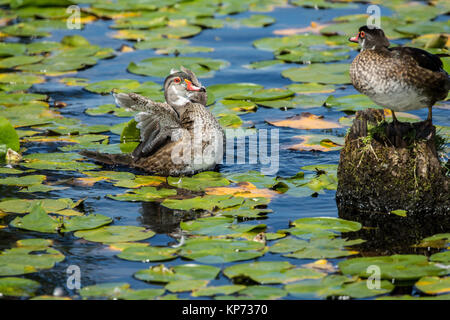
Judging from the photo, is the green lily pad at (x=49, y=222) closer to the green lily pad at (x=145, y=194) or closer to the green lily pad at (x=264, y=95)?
the green lily pad at (x=145, y=194)

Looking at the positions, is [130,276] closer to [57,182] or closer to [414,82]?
[57,182]

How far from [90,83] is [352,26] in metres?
5.17

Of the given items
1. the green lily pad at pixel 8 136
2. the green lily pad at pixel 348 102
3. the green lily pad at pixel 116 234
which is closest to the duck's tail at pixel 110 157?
the green lily pad at pixel 8 136

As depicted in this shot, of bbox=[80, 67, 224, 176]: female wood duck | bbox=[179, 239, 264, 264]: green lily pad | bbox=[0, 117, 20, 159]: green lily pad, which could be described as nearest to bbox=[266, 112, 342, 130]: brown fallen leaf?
bbox=[80, 67, 224, 176]: female wood duck

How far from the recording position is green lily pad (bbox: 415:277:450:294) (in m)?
6.12

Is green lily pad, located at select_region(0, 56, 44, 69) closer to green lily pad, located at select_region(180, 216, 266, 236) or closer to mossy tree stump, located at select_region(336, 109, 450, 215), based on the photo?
green lily pad, located at select_region(180, 216, 266, 236)

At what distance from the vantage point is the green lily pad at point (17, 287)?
6.31 meters

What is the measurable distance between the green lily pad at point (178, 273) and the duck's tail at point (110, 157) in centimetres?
323

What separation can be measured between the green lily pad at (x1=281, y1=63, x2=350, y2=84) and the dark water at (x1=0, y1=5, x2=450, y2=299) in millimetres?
186

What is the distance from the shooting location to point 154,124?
9609 millimetres

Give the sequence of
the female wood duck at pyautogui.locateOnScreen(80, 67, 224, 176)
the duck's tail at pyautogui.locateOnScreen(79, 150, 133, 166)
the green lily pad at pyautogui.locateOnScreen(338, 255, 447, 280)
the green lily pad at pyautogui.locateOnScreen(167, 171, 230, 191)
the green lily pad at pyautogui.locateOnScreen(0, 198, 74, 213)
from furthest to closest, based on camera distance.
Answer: the duck's tail at pyautogui.locateOnScreen(79, 150, 133, 166) < the female wood duck at pyautogui.locateOnScreen(80, 67, 224, 176) < the green lily pad at pyautogui.locateOnScreen(167, 171, 230, 191) < the green lily pad at pyautogui.locateOnScreen(0, 198, 74, 213) < the green lily pad at pyautogui.locateOnScreen(338, 255, 447, 280)

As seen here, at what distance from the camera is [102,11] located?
16.5 meters

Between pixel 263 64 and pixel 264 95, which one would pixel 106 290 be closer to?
pixel 264 95

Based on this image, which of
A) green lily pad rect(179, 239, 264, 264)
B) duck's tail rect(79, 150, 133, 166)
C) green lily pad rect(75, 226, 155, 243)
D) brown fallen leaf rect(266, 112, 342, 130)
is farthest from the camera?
brown fallen leaf rect(266, 112, 342, 130)
